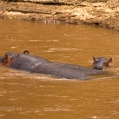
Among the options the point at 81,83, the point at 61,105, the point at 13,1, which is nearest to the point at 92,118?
the point at 61,105

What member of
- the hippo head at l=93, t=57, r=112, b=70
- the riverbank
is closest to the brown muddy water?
the hippo head at l=93, t=57, r=112, b=70

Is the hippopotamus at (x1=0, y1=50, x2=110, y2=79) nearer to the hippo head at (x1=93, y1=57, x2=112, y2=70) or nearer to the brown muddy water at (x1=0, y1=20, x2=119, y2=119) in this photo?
the hippo head at (x1=93, y1=57, x2=112, y2=70)

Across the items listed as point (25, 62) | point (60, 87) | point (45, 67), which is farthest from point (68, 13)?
point (60, 87)

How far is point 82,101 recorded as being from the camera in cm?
863

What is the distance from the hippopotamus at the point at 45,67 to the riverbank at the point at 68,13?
9.43 meters

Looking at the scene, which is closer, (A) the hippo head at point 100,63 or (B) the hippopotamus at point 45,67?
(B) the hippopotamus at point 45,67

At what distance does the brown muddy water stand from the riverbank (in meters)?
4.05

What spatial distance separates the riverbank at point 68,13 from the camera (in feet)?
70.9

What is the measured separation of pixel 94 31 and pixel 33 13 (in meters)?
4.82

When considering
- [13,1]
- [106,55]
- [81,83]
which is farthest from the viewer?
[13,1]

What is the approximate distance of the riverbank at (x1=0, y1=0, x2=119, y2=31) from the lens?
21.6 m

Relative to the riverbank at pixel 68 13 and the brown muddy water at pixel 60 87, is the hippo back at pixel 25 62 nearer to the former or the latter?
the brown muddy water at pixel 60 87

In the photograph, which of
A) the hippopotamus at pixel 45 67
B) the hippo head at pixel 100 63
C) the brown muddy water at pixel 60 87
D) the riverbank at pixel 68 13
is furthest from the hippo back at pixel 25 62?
the riverbank at pixel 68 13

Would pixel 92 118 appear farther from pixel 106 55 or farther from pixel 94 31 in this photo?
pixel 94 31
